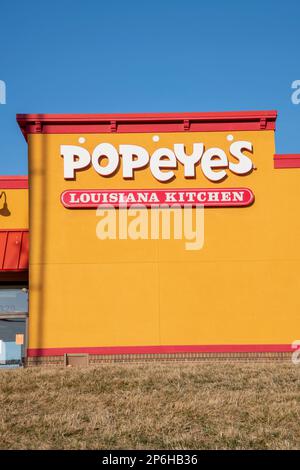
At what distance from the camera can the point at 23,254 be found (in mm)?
17578

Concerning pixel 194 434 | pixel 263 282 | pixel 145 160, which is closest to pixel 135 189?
pixel 145 160

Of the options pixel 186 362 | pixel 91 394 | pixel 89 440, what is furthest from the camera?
pixel 186 362

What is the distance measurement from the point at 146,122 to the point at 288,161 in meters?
4.34

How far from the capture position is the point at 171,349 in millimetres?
16953

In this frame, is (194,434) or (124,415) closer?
(194,434)

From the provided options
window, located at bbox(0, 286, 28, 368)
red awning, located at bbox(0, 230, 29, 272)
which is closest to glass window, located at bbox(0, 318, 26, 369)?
window, located at bbox(0, 286, 28, 368)

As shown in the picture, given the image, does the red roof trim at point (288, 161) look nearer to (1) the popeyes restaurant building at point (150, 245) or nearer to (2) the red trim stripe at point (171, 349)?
(1) the popeyes restaurant building at point (150, 245)

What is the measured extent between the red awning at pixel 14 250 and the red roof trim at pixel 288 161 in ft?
25.4

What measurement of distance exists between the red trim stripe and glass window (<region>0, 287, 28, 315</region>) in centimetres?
134

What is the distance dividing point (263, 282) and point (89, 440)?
30.3 feet

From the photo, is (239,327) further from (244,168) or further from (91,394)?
(91,394)

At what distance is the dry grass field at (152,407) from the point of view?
9.09 meters

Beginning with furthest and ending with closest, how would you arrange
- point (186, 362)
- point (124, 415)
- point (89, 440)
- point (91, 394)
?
point (186, 362), point (91, 394), point (124, 415), point (89, 440)

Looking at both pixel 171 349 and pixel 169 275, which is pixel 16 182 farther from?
pixel 171 349
